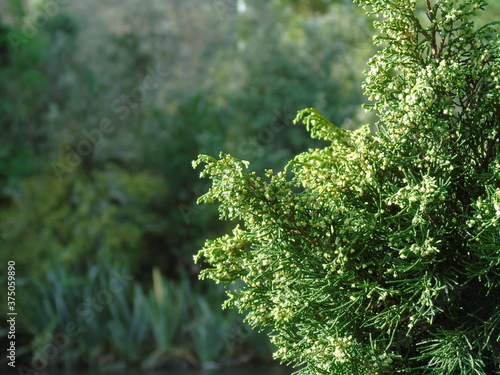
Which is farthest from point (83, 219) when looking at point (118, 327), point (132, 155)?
point (118, 327)

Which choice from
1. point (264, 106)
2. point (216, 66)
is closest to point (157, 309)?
point (264, 106)

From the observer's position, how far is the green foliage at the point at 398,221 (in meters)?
2.15

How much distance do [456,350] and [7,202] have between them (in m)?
13.5

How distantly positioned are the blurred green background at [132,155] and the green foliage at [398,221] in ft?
29.6

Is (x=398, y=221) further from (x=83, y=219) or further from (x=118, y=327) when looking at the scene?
(x=83, y=219)

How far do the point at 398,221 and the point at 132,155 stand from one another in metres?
13.1

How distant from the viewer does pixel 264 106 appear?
43.1 feet

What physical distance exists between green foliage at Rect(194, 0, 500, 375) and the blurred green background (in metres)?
9.03

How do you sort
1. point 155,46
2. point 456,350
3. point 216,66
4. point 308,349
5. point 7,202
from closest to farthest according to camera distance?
point 456,350 < point 308,349 < point 7,202 < point 216,66 < point 155,46

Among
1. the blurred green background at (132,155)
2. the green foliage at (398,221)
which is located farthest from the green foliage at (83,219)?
the green foliage at (398,221)

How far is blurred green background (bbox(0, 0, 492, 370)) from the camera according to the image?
11336 millimetres

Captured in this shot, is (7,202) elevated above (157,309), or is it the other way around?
(7,202)

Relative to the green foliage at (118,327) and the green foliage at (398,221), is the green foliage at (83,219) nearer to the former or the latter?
the green foliage at (118,327)

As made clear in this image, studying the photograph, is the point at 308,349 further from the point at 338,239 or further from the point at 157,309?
the point at 157,309
